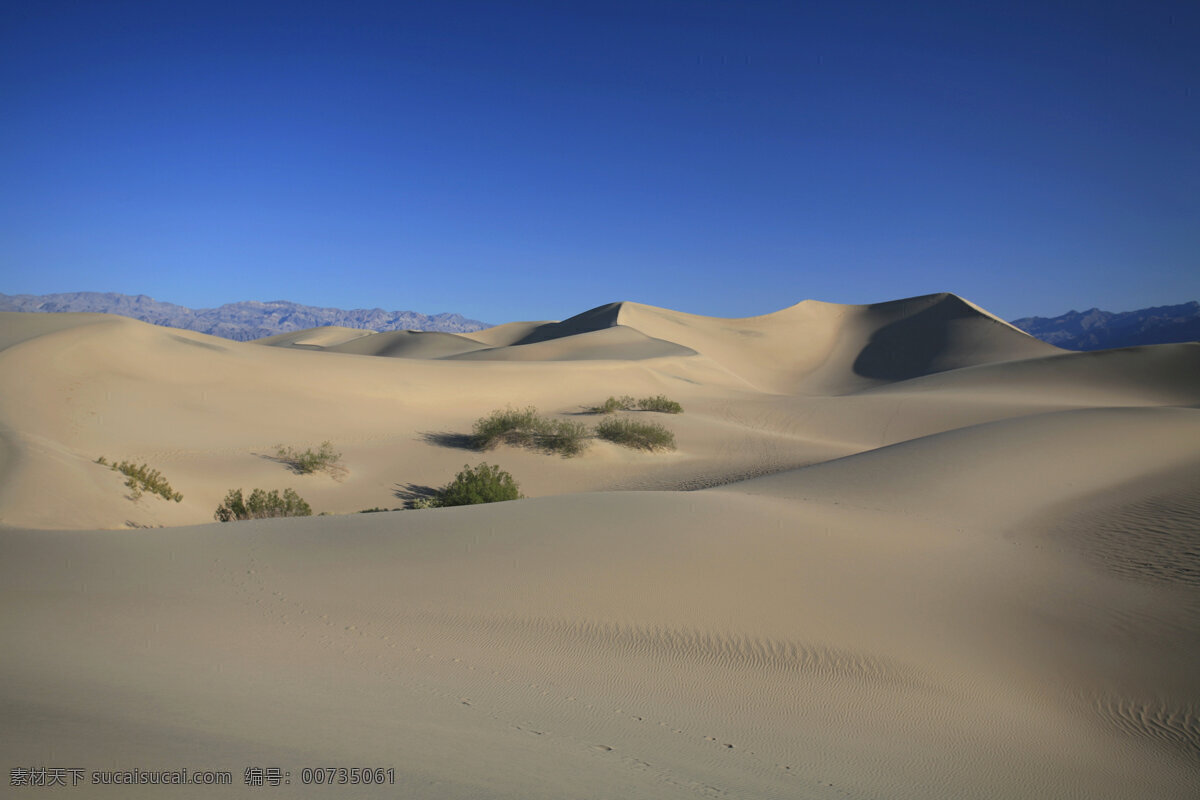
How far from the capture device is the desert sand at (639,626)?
3355mm

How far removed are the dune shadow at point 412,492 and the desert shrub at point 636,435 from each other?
5.71 m

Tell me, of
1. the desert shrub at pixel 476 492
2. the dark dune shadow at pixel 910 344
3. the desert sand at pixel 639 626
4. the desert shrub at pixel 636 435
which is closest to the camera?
the desert sand at pixel 639 626

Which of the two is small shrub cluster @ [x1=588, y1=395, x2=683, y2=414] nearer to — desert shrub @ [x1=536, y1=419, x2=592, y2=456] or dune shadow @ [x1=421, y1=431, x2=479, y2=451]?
desert shrub @ [x1=536, y1=419, x2=592, y2=456]

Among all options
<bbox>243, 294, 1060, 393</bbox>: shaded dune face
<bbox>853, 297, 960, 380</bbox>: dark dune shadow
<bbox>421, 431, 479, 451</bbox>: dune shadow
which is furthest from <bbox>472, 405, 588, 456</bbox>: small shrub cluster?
<bbox>853, 297, 960, 380</bbox>: dark dune shadow

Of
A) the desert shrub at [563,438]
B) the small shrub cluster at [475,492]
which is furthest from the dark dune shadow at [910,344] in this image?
the small shrub cluster at [475,492]

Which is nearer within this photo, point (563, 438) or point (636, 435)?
point (563, 438)

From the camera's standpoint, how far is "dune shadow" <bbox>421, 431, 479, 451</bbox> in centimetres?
1828

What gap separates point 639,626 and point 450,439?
1412 cm

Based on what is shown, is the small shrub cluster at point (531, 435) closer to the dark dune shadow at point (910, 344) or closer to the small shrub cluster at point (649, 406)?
the small shrub cluster at point (649, 406)

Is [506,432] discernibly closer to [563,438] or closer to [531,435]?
[531,435]

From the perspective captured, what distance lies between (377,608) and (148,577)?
6.85 ft

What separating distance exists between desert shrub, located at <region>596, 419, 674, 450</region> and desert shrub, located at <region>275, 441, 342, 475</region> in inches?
278

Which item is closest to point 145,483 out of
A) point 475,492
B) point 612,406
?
point 475,492

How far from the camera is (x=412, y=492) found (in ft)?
49.2
